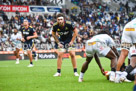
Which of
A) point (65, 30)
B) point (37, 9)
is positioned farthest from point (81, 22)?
point (65, 30)

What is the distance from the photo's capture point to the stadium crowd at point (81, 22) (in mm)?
31953

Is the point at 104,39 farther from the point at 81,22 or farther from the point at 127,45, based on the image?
the point at 81,22

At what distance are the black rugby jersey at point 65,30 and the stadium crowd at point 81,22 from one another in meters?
14.4

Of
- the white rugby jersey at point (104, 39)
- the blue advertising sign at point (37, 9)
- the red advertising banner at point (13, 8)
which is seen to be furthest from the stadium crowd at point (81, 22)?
the white rugby jersey at point (104, 39)

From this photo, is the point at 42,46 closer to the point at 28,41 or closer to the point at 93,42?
the point at 28,41

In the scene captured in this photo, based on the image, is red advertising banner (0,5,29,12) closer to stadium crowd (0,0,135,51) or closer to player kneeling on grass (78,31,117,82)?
stadium crowd (0,0,135,51)

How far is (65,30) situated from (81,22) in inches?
1134

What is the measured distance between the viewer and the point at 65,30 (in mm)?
12266

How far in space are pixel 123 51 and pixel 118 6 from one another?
139 ft

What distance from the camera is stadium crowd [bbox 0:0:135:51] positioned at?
32.0m

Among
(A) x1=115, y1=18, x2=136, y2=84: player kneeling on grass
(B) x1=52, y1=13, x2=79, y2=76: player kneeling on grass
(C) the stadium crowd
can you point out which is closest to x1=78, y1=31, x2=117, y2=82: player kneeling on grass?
(A) x1=115, y1=18, x2=136, y2=84: player kneeling on grass

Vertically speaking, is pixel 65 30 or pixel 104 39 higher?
pixel 104 39

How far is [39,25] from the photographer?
35.2 meters

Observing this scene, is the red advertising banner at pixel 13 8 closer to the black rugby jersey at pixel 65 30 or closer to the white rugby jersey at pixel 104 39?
the black rugby jersey at pixel 65 30
